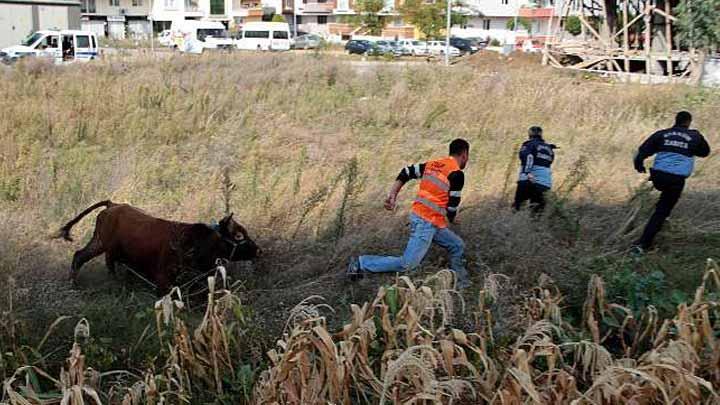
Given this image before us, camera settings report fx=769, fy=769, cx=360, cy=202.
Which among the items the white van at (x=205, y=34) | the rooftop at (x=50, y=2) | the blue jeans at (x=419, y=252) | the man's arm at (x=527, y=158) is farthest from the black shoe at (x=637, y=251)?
the white van at (x=205, y=34)

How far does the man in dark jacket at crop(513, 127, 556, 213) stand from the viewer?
8.13 m

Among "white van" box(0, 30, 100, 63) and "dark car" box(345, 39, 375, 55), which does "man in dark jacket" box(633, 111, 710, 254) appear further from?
"dark car" box(345, 39, 375, 55)

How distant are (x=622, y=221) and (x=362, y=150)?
5193 millimetres

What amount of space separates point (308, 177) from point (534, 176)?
3.31m

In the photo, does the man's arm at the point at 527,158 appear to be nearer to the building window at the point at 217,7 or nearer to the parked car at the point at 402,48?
the parked car at the point at 402,48

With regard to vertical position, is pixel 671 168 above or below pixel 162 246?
above

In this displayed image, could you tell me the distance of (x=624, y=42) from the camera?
25.6 metres

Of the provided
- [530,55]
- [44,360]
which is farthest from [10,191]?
[530,55]

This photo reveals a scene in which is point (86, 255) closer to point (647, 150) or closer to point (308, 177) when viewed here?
point (308, 177)

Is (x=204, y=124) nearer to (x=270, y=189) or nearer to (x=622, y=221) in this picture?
(x=270, y=189)

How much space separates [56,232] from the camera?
7.93m

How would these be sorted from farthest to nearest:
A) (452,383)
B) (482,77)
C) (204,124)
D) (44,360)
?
(482,77) → (204,124) → (44,360) → (452,383)

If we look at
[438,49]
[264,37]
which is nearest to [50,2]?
[264,37]

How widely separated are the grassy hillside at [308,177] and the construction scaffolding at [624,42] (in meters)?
6.89
